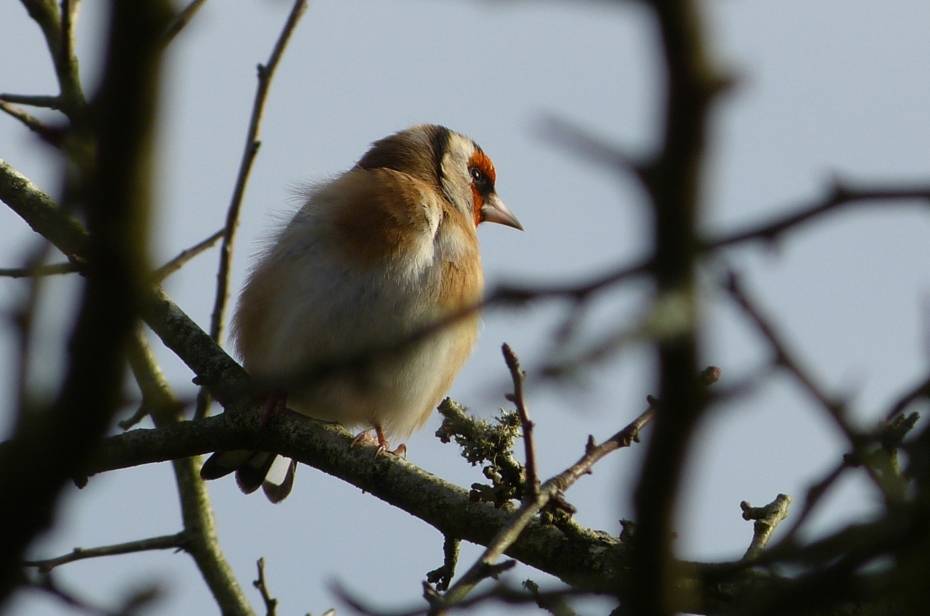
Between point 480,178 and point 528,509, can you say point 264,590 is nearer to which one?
point 528,509

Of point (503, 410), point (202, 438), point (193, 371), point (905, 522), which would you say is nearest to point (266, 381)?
Answer: point (905, 522)

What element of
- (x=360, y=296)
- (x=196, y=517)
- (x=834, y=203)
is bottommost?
(x=834, y=203)

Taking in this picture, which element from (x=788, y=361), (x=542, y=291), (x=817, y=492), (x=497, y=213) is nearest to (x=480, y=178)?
(x=497, y=213)

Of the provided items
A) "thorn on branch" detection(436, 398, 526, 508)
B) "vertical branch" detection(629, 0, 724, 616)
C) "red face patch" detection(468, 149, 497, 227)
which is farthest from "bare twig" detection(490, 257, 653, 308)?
"red face patch" detection(468, 149, 497, 227)

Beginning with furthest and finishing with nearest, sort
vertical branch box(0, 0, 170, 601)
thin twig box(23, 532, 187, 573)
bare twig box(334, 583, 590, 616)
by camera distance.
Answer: thin twig box(23, 532, 187, 573)
bare twig box(334, 583, 590, 616)
vertical branch box(0, 0, 170, 601)

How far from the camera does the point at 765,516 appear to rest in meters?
3.50

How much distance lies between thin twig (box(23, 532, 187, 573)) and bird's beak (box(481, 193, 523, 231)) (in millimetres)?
3211

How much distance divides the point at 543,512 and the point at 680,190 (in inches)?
91.3

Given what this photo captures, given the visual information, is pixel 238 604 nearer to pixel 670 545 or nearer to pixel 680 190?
pixel 670 545

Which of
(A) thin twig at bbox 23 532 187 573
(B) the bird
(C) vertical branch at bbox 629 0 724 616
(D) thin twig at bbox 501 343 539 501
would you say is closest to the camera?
(C) vertical branch at bbox 629 0 724 616

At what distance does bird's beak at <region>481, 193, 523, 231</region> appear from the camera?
7.14 m

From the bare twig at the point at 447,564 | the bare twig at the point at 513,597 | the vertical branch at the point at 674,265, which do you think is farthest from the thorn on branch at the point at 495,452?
the vertical branch at the point at 674,265

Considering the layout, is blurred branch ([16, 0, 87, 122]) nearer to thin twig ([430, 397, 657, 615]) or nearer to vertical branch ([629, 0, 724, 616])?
thin twig ([430, 397, 657, 615])

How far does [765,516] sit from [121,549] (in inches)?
105
